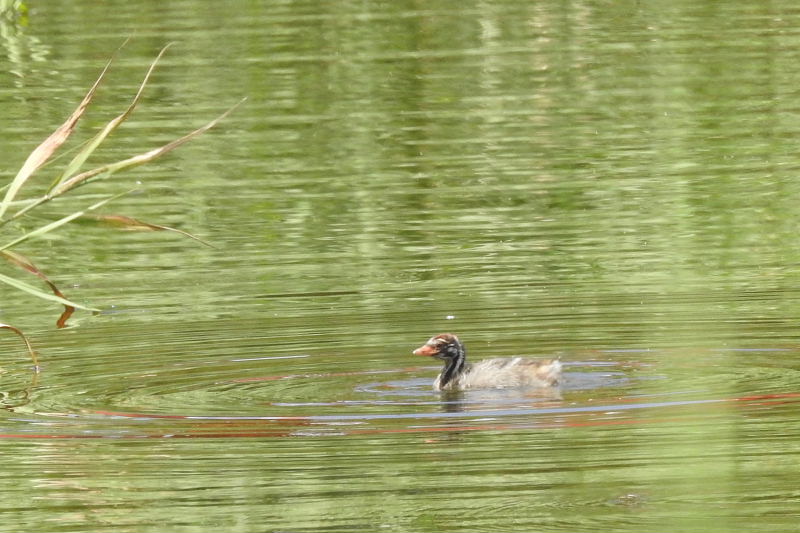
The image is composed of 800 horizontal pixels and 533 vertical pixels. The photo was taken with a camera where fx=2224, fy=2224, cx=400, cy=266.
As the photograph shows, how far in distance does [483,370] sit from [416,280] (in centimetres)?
283

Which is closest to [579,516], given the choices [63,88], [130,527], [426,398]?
[130,527]

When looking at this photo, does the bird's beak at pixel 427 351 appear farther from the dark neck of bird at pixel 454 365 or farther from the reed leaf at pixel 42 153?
the reed leaf at pixel 42 153

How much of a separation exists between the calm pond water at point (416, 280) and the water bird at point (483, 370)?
6.8 inches

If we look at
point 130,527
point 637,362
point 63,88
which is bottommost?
point 63,88

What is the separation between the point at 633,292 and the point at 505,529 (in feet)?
17.5

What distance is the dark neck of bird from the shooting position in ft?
36.0

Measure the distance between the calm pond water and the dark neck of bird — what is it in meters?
0.16

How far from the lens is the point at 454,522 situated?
7746 millimetres

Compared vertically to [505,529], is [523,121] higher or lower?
lower

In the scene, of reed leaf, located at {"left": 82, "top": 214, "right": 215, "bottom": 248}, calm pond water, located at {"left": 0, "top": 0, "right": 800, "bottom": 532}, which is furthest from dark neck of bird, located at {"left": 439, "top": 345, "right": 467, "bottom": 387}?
reed leaf, located at {"left": 82, "top": 214, "right": 215, "bottom": 248}

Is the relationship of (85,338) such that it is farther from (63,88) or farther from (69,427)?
(63,88)

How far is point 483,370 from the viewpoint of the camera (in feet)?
35.8

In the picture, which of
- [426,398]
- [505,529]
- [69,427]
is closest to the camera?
[505,529]

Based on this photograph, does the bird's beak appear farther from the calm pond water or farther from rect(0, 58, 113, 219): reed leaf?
rect(0, 58, 113, 219): reed leaf
